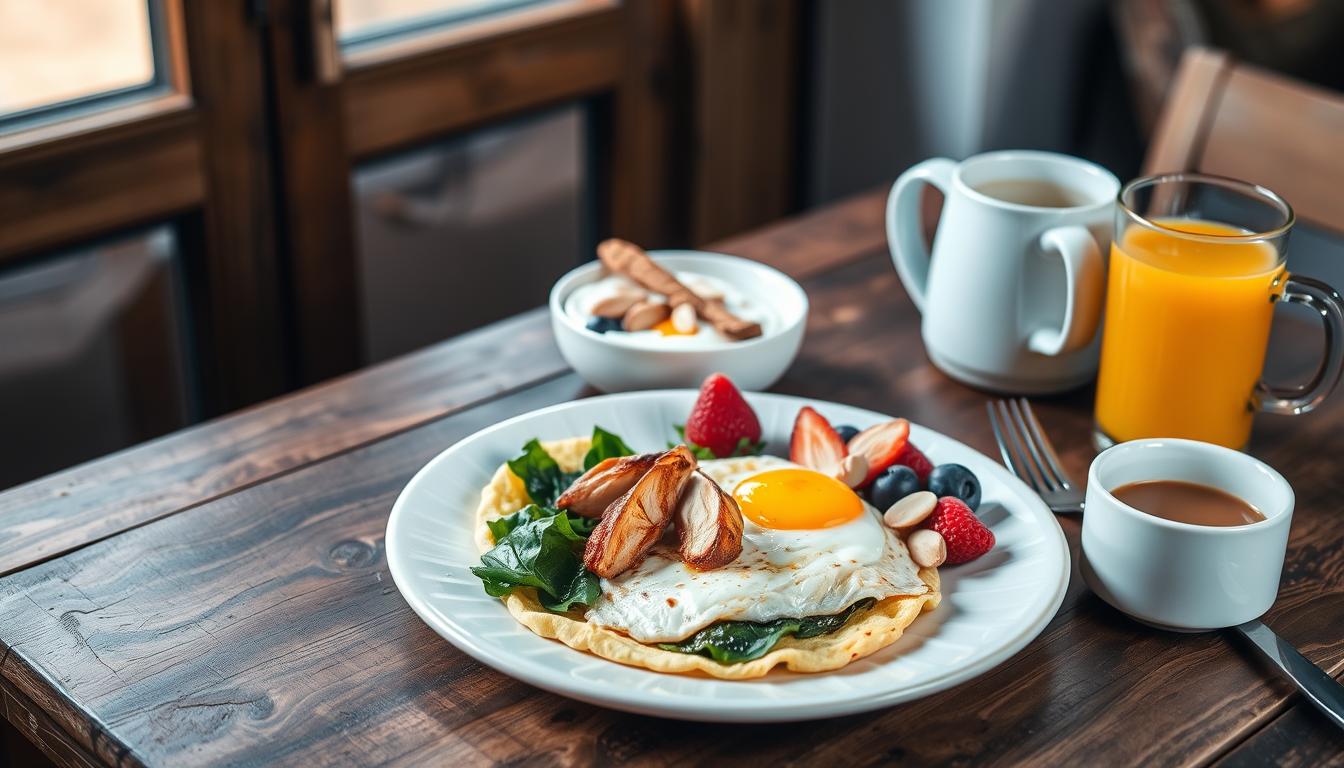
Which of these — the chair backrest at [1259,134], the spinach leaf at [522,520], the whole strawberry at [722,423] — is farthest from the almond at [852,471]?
the chair backrest at [1259,134]

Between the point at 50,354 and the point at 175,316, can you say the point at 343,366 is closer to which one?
the point at 175,316

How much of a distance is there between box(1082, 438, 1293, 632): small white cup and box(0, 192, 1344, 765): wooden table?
3 cm

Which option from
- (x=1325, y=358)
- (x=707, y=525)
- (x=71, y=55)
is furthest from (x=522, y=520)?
(x=71, y=55)

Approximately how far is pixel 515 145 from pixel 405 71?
13.4 inches

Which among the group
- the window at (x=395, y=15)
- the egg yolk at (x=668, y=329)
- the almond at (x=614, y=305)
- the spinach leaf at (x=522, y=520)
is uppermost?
the window at (x=395, y=15)

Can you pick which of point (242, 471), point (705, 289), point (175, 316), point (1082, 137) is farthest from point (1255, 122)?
point (175, 316)

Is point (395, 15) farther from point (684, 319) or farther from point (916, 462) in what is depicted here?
point (916, 462)

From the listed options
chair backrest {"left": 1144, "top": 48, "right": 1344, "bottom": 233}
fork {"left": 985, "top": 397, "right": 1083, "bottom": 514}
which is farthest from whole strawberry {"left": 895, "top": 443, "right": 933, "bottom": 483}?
chair backrest {"left": 1144, "top": 48, "right": 1344, "bottom": 233}

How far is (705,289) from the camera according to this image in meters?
1.50

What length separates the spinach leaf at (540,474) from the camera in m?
1.18

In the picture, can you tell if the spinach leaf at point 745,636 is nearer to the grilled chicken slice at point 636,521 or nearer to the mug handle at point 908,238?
the grilled chicken slice at point 636,521

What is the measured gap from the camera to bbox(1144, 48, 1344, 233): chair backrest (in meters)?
1.80

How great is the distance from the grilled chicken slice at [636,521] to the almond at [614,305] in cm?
39

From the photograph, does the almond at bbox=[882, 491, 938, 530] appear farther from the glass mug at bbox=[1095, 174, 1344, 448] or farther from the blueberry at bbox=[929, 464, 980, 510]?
the glass mug at bbox=[1095, 174, 1344, 448]
